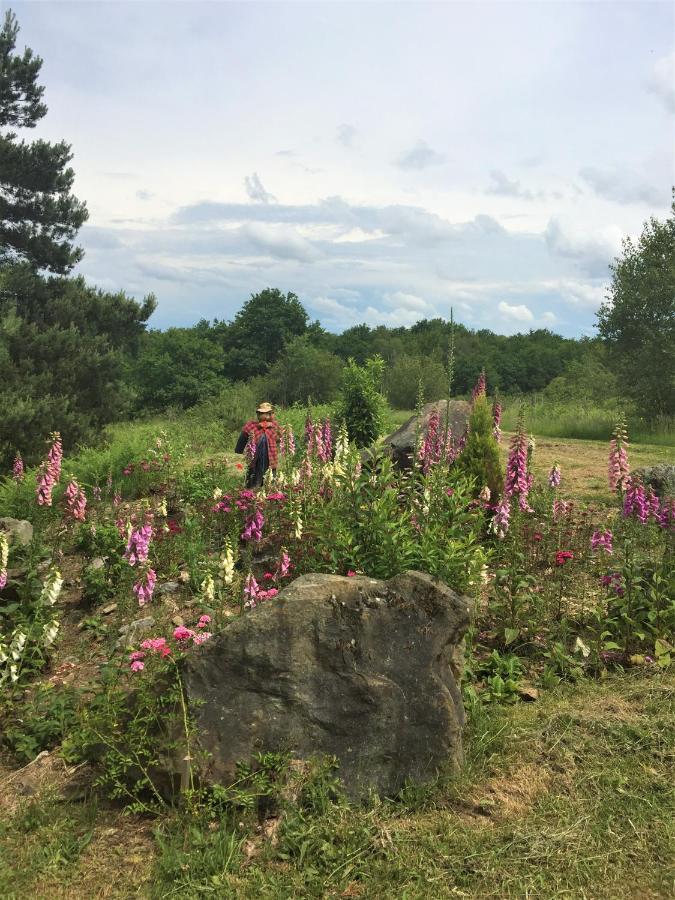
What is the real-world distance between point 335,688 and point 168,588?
9.87ft

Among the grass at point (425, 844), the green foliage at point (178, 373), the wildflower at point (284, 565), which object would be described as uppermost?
the green foliage at point (178, 373)

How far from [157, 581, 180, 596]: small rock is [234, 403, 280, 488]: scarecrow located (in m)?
2.84

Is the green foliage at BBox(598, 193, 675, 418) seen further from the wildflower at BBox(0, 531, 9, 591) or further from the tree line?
the wildflower at BBox(0, 531, 9, 591)

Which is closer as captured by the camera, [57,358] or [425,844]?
[425,844]

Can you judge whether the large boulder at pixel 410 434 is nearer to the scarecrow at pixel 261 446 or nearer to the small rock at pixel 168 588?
the scarecrow at pixel 261 446

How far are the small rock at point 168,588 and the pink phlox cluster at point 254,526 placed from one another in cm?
82

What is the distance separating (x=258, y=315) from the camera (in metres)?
47.7

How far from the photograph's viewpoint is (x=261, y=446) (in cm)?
920

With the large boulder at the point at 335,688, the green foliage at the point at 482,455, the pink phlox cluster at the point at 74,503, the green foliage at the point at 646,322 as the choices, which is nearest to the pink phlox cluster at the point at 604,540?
the green foliage at the point at 482,455

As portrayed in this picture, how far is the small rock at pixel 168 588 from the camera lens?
6.42 meters

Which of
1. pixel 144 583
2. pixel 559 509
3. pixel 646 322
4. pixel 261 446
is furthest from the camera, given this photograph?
pixel 646 322

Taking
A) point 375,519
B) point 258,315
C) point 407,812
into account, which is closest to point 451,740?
point 407,812

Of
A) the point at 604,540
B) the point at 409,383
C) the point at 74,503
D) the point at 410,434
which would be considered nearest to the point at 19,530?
the point at 74,503

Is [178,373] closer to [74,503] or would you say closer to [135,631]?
[74,503]
